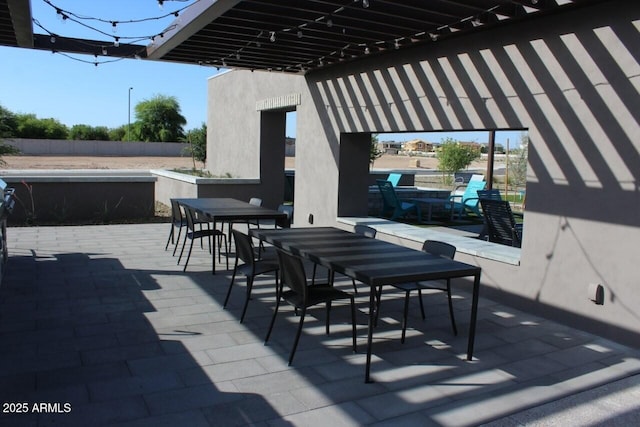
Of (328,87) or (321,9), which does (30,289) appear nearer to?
(321,9)

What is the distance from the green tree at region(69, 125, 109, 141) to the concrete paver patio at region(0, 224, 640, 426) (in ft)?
162

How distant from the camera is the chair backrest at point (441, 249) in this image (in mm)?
4457

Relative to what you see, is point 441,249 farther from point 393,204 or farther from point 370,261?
point 393,204

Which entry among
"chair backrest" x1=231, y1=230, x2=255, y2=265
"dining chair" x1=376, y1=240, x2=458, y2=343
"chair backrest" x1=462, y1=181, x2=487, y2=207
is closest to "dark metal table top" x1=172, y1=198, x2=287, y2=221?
"chair backrest" x1=231, y1=230, x2=255, y2=265

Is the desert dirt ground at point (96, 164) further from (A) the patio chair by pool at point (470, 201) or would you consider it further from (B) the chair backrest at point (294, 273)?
(B) the chair backrest at point (294, 273)

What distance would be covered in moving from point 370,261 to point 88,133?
52.9m

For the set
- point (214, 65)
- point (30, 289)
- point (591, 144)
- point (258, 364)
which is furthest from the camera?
point (214, 65)

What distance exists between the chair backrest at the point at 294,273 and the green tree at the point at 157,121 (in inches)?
2079

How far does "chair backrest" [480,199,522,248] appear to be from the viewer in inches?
252

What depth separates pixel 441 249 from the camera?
456 cm

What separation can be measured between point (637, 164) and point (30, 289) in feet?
18.7

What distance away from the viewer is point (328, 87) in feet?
27.4

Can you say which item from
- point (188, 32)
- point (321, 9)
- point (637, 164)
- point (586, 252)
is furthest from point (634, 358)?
point (188, 32)

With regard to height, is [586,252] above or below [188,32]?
below
